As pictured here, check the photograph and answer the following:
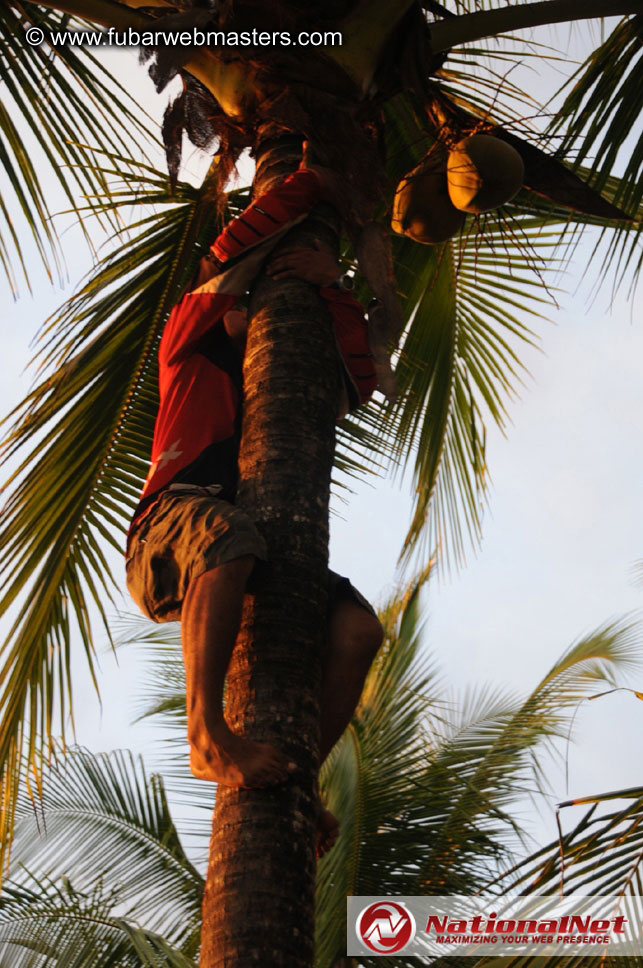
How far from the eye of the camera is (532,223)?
5562 mm

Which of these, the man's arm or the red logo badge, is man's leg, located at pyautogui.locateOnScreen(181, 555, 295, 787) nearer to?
the man's arm

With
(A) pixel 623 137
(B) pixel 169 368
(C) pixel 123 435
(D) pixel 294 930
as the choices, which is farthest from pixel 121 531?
(D) pixel 294 930

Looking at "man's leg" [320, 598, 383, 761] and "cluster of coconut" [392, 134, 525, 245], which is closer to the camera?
"man's leg" [320, 598, 383, 761]

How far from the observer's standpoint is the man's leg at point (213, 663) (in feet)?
7.18

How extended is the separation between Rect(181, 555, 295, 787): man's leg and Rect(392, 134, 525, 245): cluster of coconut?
4.78ft

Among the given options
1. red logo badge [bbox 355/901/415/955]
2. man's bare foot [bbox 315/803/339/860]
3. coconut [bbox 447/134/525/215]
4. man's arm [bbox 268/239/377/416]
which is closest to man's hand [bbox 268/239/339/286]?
man's arm [bbox 268/239/377/416]

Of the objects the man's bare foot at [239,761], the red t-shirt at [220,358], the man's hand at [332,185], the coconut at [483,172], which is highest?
the coconut at [483,172]

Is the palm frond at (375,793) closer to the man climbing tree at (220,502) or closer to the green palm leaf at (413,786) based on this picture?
the green palm leaf at (413,786)

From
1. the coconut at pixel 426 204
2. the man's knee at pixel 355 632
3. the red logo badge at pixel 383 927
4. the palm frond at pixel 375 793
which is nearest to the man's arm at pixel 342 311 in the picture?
the coconut at pixel 426 204

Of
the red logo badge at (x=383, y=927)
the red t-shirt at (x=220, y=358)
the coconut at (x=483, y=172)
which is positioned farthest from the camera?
the red logo badge at (x=383, y=927)

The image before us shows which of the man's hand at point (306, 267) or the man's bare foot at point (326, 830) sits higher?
the man's hand at point (306, 267)

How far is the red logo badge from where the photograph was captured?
14.3 ft

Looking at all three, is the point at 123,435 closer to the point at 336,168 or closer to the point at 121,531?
the point at 121,531

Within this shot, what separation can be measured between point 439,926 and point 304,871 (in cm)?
369
